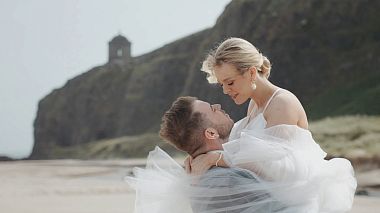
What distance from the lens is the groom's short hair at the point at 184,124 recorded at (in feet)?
12.7

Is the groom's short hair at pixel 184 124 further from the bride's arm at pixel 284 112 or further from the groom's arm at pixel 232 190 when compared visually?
the bride's arm at pixel 284 112

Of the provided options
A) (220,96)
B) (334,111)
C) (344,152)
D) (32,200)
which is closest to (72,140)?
(220,96)

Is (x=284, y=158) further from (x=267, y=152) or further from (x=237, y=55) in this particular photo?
(x=237, y=55)

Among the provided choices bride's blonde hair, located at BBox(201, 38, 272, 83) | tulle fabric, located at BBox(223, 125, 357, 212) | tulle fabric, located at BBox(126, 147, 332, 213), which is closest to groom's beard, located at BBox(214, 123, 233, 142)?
tulle fabric, located at BBox(223, 125, 357, 212)

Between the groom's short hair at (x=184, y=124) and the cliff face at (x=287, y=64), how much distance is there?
5447cm

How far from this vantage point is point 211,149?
12.9ft

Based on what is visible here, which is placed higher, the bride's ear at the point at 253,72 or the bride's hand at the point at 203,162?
the bride's ear at the point at 253,72

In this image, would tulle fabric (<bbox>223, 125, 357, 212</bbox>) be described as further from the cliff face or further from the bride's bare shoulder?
the cliff face

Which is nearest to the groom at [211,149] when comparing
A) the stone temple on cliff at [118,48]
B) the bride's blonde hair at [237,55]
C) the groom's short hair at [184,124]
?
the groom's short hair at [184,124]

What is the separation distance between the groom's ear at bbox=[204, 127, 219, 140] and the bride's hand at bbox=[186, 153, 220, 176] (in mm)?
96

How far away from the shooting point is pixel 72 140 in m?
131

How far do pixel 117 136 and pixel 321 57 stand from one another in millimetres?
50079

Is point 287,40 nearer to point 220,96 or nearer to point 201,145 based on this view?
point 220,96

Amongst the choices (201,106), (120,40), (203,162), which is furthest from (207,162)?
(120,40)
